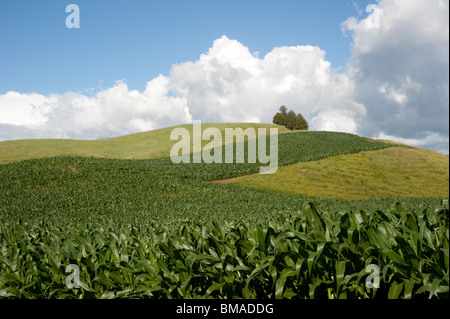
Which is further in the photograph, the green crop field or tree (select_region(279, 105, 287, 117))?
tree (select_region(279, 105, 287, 117))

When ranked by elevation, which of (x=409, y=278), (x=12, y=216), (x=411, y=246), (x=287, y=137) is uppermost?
(x=287, y=137)

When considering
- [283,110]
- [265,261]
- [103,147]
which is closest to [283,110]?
[283,110]

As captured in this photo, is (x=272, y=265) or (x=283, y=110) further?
(x=283, y=110)

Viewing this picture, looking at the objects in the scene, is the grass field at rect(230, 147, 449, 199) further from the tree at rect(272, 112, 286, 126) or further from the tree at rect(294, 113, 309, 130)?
the tree at rect(272, 112, 286, 126)

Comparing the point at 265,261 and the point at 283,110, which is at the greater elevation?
the point at 283,110

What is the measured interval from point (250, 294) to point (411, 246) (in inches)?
66.1

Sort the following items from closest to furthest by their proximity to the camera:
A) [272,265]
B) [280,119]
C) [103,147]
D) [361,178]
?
[272,265], [361,178], [103,147], [280,119]

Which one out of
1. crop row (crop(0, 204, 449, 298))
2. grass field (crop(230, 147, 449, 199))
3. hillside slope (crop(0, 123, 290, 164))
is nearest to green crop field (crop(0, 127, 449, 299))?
crop row (crop(0, 204, 449, 298))

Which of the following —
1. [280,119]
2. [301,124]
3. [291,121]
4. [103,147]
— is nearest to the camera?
[103,147]

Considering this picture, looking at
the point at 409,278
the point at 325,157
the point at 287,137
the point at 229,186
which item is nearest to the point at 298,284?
the point at 409,278

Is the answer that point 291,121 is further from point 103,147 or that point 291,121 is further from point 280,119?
point 103,147

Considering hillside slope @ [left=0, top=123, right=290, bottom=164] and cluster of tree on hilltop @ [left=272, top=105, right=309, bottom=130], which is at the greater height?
cluster of tree on hilltop @ [left=272, top=105, right=309, bottom=130]

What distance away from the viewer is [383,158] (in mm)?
46562
